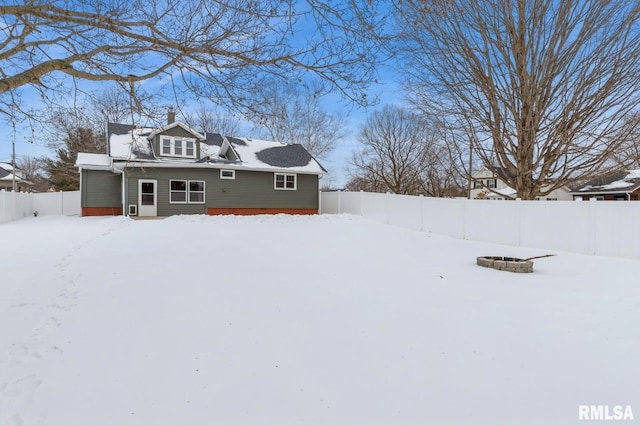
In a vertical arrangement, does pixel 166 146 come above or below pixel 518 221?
above

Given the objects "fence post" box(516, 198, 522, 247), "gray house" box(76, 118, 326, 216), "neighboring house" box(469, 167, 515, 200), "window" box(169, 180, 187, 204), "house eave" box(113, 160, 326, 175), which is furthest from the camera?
"window" box(169, 180, 187, 204)

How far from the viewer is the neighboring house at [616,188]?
2730cm

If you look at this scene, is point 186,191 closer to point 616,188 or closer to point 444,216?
point 444,216

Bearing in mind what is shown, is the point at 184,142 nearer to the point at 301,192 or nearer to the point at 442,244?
the point at 301,192

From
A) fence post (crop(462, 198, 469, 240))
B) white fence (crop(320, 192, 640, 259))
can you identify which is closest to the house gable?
white fence (crop(320, 192, 640, 259))

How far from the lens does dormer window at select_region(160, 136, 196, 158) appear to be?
18.1 meters

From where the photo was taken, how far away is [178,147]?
18578mm

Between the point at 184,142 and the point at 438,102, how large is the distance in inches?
538

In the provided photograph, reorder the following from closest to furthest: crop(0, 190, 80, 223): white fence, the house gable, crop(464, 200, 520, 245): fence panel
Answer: crop(464, 200, 520, 245): fence panel → the house gable → crop(0, 190, 80, 223): white fence

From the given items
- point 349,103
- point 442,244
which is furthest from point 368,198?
point 349,103

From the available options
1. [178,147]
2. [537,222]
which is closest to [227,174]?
[178,147]

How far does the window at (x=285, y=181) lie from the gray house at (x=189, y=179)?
6cm

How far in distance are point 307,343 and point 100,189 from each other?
18.9m

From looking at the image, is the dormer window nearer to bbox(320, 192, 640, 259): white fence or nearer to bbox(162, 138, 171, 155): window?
bbox(162, 138, 171, 155): window
